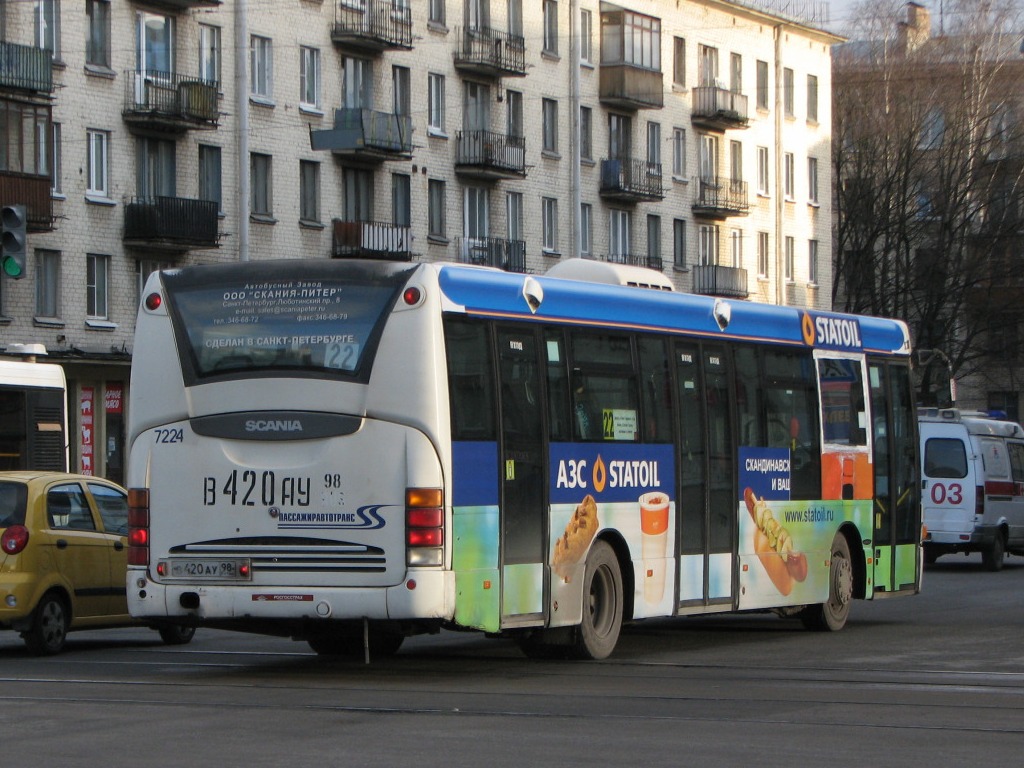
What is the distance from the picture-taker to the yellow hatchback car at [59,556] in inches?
622

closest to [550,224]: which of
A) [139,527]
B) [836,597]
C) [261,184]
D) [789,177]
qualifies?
[261,184]

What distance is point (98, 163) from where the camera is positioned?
44.8 m

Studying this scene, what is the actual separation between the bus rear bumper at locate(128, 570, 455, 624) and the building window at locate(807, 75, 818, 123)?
201ft

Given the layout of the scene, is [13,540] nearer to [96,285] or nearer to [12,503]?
[12,503]

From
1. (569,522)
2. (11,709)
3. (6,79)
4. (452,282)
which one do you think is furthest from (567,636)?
(6,79)

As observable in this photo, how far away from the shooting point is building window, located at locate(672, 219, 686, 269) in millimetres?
65500

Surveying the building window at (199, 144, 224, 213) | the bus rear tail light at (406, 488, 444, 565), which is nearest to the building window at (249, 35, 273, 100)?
the building window at (199, 144, 224, 213)

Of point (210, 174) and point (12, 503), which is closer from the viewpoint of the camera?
point (12, 503)

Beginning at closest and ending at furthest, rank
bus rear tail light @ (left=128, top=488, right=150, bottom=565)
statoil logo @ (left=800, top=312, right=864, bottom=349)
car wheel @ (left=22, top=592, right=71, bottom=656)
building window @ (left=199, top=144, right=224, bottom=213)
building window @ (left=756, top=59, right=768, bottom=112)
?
bus rear tail light @ (left=128, top=488, right=150, bottom=565) < car wheel @ (left=22, top=592, right=71, bottom=656) < statoil logo @ (left=800, top=312, right=864, bottom=349) < building window @ (left=199, top=144, right=224, bottom=213) < building window @ (left=756, top=59, right=768, bottom=112)

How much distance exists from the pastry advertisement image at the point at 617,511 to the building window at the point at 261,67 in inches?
1356

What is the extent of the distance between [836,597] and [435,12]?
125 ft

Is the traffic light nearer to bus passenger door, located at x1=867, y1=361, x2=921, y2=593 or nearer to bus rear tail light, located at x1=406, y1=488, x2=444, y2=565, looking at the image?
bus passenger door, located at x1=867, y1=361, x2=921, y2=593

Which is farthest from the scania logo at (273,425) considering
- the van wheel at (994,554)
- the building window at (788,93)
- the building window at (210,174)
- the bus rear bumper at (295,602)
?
the building window at (788,93)

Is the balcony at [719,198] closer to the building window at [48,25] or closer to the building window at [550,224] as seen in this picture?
the building window at [550,224]
